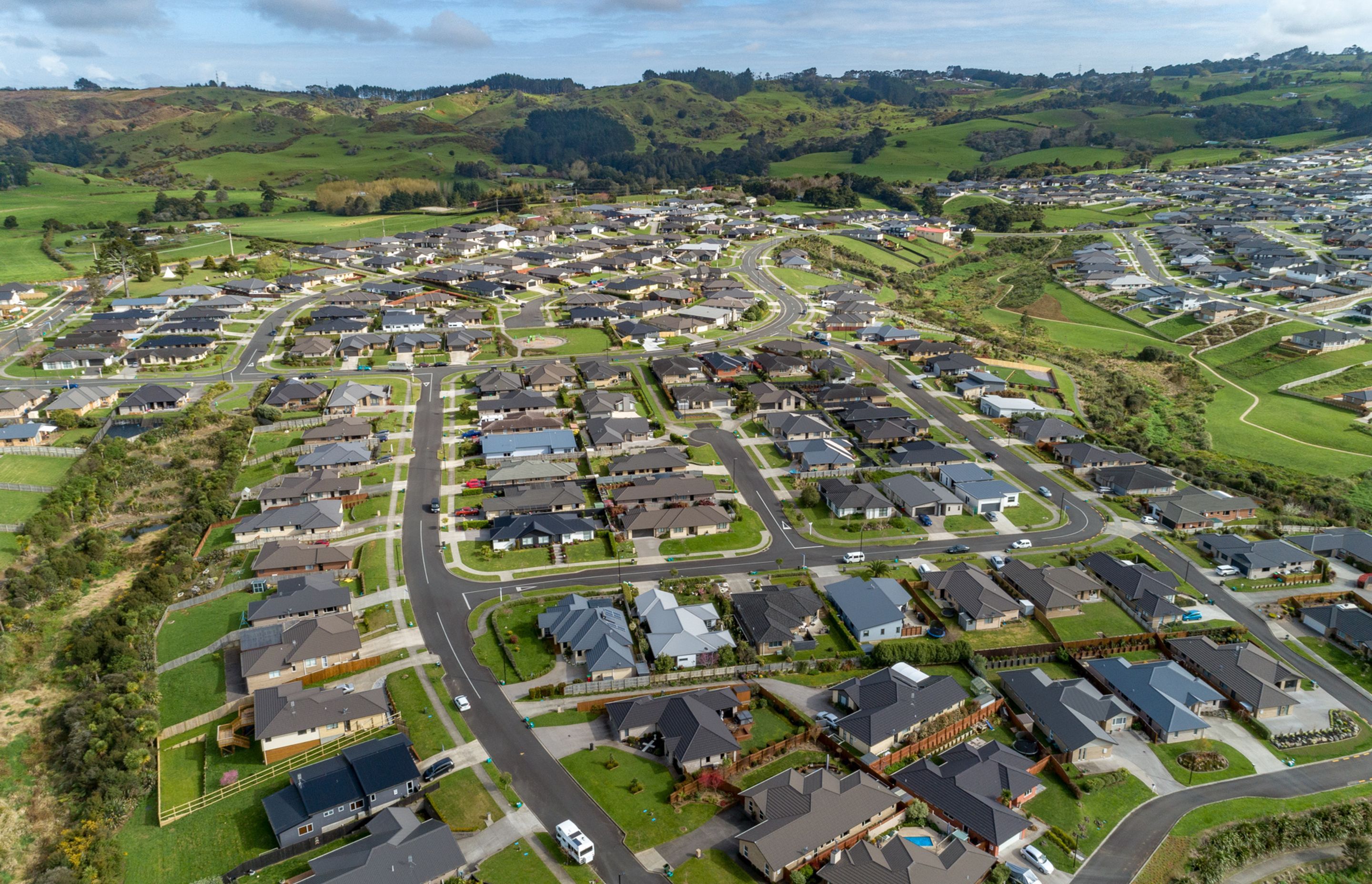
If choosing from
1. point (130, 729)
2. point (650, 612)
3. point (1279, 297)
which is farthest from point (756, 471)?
point (1279, 297)

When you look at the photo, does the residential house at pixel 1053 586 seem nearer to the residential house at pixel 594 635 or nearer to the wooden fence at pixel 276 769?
the residential house at pixel 594 635

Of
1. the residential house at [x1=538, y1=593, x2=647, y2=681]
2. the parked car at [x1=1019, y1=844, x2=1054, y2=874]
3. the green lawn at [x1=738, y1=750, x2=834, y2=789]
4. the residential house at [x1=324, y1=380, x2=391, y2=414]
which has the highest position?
the residential house at [x1=324, y1=380, x2=391, y2=414]

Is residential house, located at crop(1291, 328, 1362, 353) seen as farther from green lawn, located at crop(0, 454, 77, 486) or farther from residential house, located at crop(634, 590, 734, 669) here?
green lawn, located at crop(0, 454, 77, 486)

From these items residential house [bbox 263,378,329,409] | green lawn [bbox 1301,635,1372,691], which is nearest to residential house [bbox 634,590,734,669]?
green lawn [bbox 1301,635,1372,691]

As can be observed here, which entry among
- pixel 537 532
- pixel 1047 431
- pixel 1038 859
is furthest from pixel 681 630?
pixel 1047 431

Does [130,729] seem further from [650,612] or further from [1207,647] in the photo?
[1207,647]

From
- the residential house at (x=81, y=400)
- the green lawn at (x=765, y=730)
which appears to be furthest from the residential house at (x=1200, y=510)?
the residential house at (x=81, y=400)

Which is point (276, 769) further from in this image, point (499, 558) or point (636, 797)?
point (499, 558)
